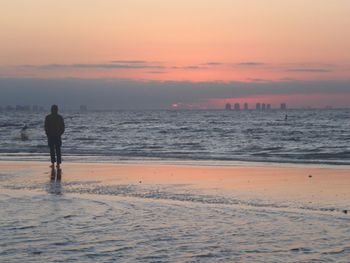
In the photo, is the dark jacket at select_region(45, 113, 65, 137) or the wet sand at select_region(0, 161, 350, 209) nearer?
the wet sand at select_region(0, 161, 350, 209)

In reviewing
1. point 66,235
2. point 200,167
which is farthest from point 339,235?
point 200,167

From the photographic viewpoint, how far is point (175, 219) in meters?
8.77

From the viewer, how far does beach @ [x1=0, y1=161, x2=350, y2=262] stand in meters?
6.71

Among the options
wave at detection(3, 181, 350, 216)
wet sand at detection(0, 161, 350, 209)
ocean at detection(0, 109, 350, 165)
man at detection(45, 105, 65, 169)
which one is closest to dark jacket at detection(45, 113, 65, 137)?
man at detection(45, 105, 65, 169)

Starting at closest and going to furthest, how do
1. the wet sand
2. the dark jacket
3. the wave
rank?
the wave
the wet sand
the dark jacket

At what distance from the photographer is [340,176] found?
1567 centimetres

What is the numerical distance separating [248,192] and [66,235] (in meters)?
5.20

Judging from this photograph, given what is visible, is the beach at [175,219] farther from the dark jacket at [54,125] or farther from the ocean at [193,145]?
the ocean at [193,145]

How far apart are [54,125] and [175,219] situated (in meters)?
11.3

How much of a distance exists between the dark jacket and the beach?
167 inches

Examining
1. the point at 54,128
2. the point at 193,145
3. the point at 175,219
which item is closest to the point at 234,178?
the point at 175,219

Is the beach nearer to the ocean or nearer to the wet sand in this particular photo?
the wet sand

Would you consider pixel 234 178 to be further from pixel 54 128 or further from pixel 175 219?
pixel 54 128

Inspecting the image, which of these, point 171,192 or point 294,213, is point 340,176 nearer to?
point 171,192
